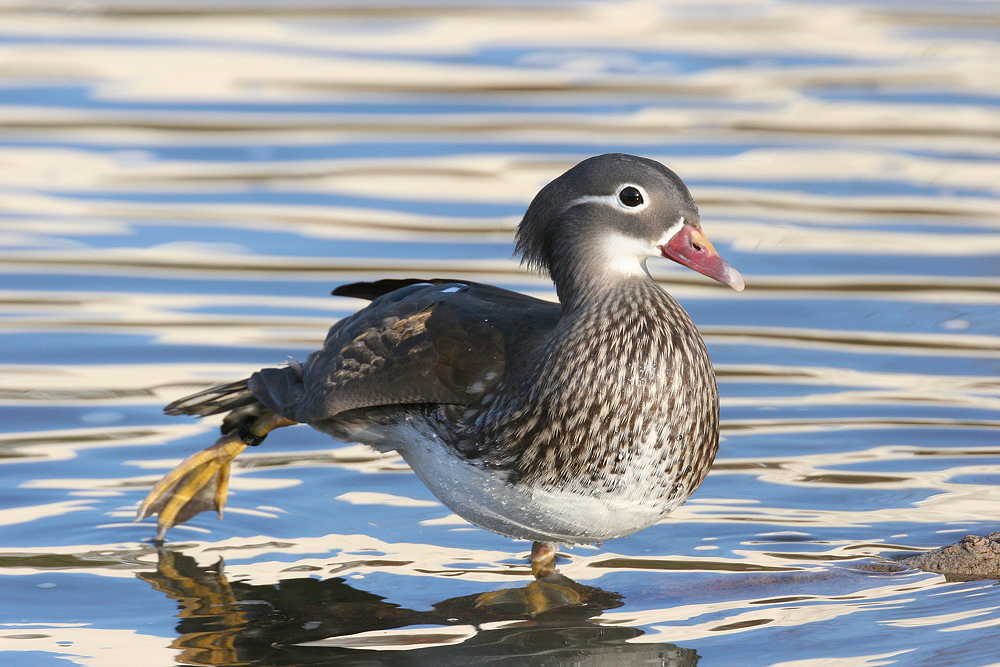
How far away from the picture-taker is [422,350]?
5.78 meters

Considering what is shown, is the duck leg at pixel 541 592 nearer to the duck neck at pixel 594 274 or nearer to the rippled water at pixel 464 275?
the rippled water at pixel 464 275

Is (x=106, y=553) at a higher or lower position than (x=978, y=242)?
lower

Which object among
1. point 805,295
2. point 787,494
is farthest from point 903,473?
point 805,295

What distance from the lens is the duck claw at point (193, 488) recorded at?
666 centimetres

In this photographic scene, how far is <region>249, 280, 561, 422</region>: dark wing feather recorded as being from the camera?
5.70m

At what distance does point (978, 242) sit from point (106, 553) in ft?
22.1

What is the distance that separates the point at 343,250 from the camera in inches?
409

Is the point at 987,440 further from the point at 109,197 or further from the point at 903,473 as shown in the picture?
the point at 109,197

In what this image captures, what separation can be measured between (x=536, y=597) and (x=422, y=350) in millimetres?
1101

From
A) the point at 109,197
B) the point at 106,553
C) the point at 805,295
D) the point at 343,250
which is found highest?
the point at 109,197

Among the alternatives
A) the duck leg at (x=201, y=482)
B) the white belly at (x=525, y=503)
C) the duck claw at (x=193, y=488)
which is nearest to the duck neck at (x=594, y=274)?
the white belly at (x=525, y=503)

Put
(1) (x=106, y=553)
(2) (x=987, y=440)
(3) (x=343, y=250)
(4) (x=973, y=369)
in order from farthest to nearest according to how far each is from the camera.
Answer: (3) (x=343, y=250) → (4) (x=973, y=369) → (2) (x=987, y=440) → (1) (x=106, y=553)

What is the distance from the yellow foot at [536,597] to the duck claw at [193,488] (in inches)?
59.9

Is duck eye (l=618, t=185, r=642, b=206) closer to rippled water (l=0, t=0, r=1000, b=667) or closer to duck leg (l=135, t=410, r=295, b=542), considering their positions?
rippled water (l=0, t=0, r=1000, b=667)
